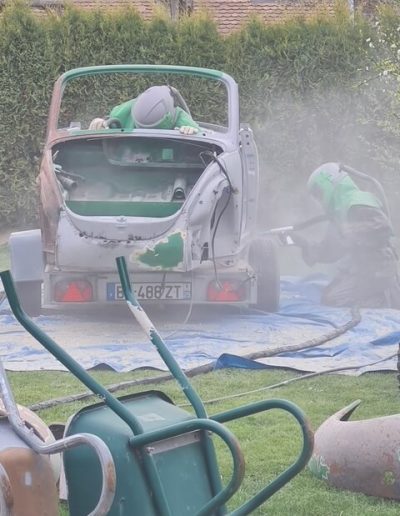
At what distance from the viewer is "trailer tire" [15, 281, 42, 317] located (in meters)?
8.45

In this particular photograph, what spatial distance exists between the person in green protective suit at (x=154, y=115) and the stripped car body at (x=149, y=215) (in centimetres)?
13

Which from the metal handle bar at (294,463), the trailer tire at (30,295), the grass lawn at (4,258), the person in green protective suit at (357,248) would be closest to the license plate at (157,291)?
the trailer tire at (30,295)

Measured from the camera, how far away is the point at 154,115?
8586mm

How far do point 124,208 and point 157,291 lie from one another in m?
0.75

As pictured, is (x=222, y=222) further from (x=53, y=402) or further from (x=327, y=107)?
(x=327, y=107)

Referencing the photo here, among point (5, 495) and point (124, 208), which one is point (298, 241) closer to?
point (124, 208)

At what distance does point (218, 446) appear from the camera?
4.95 m

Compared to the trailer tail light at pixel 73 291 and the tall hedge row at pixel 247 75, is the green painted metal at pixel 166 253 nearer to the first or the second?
the trailer tail light at pixel 73 291

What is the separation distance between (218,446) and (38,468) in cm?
184

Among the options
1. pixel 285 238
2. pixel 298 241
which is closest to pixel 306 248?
pixel 298 241

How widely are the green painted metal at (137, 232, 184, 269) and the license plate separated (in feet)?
1.03

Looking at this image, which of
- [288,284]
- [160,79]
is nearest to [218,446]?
[288,284]

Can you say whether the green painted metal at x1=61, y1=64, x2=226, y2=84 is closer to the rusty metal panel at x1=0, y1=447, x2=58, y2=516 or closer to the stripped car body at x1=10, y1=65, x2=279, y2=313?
the stripped car body at x1=10, y1=65, x2=279, y2=313

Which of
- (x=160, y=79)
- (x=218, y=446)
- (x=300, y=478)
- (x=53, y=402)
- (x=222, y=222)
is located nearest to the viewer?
(x=300, y=478)
